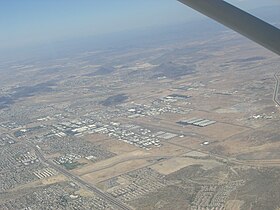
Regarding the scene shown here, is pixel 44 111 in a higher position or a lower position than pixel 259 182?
lower

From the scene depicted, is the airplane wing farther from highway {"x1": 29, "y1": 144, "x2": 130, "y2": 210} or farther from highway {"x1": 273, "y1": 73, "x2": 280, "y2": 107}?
highway {"x1": 273, "y1": 73, "x2": 280, "y2": 107}

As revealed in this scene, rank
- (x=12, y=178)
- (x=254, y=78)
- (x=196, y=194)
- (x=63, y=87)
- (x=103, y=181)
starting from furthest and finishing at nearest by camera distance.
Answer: (x=63, y=87)
(x=254, y=78)
(x=12, y=178)
(x=103, y=181)
(x=196, y=194)

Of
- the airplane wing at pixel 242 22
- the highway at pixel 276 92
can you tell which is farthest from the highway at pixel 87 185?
the highway at pixel 276 92

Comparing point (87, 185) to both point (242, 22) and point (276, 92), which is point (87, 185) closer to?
point (242, 22)

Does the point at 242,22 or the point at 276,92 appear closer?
the point at 242,22

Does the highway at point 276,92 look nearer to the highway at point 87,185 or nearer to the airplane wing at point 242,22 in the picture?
the highway at point 87,185

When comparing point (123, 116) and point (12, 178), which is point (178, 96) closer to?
point (123, 116)

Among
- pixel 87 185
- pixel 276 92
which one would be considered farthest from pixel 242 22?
pixel 276 92

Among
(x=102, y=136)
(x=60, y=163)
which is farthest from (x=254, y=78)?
(x=60, y=163)
